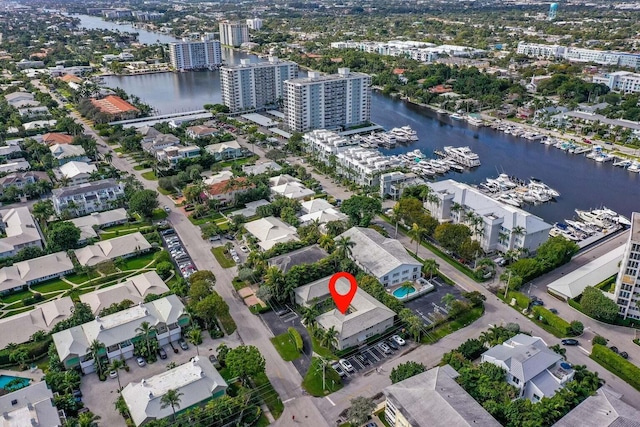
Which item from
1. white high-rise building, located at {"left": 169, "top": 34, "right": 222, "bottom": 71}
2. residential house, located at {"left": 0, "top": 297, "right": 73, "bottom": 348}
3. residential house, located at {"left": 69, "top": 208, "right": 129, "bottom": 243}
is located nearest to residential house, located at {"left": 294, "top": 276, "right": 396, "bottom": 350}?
residential house, located at {"left": 0, "top": 297, "right": 73, "bottom": 348}

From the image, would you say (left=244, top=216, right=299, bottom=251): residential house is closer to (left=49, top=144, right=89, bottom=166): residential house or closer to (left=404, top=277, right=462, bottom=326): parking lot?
(left=404, top=277, right=462, bottom=326): parking lot

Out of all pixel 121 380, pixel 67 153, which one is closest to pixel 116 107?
pixel 67 153

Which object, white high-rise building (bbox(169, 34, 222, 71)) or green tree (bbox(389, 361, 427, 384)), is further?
white high-rise building (bbox(169, 34, 222, 71))

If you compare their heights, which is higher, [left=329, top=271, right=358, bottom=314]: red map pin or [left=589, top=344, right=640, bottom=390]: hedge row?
[left=329, top=271, right=358, bottom=314]: red map pin

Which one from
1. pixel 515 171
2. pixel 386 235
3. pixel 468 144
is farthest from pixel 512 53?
pixel 386 235

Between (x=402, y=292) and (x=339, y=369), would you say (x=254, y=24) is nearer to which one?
(x=402, y=292)

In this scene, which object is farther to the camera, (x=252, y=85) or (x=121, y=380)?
(x=252, y=85)
